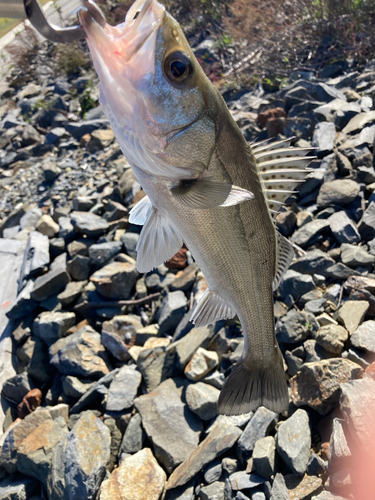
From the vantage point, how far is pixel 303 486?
2268 millimetres

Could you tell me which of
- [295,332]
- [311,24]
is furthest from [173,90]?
[311,24]

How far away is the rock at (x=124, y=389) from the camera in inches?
129

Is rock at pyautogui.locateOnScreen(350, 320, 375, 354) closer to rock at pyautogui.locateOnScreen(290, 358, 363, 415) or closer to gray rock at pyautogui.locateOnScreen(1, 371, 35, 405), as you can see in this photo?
rock at pyautogui.locateOnScreen(290, 358, 363, 415)

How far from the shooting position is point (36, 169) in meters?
8.37

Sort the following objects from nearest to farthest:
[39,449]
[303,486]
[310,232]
Result: [303,486], [39,449], [310,232]

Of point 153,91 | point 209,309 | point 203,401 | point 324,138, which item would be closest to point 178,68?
point 153,91

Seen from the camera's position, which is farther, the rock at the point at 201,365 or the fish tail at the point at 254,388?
the rock at the point at 201,365

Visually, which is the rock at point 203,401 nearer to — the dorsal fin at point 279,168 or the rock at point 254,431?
the rock at point 254,431

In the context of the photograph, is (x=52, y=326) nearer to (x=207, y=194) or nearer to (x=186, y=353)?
(x=186, y=353)

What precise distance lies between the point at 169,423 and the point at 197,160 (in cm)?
220

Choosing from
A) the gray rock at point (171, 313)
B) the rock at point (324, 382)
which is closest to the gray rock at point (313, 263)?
the rock at point (324, 382)

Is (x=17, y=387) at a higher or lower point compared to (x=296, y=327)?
lower

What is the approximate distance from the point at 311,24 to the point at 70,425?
7.75 m

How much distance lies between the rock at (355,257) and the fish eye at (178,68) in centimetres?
247
